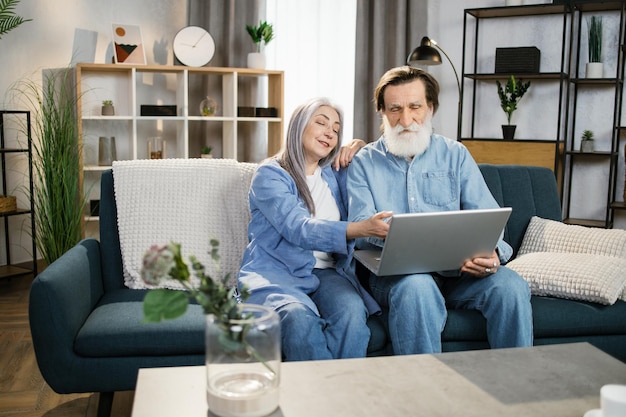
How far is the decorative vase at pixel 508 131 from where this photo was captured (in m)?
4.32

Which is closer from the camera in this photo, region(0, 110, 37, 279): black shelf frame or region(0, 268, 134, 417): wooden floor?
region(0, 268, 134, 417): wooden floor

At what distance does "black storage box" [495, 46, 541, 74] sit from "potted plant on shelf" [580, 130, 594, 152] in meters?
0.51

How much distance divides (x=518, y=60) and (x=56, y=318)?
328cm

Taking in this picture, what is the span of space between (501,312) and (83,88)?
3554mm

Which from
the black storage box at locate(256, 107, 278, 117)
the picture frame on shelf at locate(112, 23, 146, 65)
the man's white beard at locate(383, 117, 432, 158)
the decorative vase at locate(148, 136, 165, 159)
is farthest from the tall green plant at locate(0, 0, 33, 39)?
the man's white beard at locate(383, 117, 432, 158)

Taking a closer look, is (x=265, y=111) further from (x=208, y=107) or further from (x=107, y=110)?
(x=107, y=110)

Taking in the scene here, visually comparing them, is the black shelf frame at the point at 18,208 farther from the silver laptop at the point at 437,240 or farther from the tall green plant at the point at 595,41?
the tall green plant at the point at 595,41

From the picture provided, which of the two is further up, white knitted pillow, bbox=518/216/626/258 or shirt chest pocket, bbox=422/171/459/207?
shirt chest pocket, bbox=422/171/459/207

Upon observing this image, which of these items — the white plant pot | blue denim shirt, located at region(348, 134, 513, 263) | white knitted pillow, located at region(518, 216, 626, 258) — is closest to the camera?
blue denim shirt, located at region(348, 134, 513, 263)

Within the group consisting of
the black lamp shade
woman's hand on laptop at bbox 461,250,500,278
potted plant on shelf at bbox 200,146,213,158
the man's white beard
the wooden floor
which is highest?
the black lamp shade

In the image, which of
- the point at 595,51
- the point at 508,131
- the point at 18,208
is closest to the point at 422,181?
the point at 508,131

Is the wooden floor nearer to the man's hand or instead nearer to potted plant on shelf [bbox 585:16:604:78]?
the man's hand

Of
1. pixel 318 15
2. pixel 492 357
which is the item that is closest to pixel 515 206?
pixel 492 357

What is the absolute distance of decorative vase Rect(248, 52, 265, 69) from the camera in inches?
182
